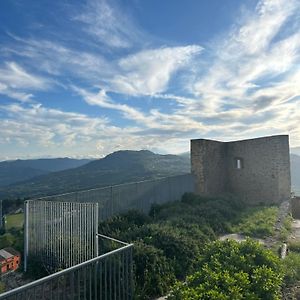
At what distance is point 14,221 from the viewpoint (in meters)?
10.6

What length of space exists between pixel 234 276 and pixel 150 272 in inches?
77.2

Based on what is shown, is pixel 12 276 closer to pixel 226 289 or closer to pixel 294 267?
pixel 226 289

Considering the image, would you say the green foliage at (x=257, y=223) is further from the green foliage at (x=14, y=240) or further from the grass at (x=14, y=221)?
the grass at (x=14, y=221)

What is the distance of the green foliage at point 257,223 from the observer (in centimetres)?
983

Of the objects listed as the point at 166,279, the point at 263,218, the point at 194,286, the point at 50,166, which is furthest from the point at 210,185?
the point at 50,166

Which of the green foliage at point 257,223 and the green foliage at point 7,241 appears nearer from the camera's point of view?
the green foliage at point 7,241

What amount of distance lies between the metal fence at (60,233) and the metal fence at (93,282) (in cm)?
174

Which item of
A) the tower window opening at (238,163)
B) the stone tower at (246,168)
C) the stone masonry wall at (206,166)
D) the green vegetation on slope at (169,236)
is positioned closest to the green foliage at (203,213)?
the green vegetation on slope at (169,236)

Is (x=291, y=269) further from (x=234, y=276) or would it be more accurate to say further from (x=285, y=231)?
(x=285, y=231)

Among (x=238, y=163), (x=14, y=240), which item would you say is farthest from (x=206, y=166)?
Result: (x=14, y=240)

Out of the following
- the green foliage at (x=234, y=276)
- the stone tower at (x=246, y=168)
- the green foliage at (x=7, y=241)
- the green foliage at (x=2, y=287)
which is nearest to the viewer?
the green foliage at (x=234, y=276)

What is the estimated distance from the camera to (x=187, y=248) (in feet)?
23.2

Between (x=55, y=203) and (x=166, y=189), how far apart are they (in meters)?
7.03

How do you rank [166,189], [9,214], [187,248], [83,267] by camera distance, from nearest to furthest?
[83,267]
[187,248]
[9,214]
[166,189]
